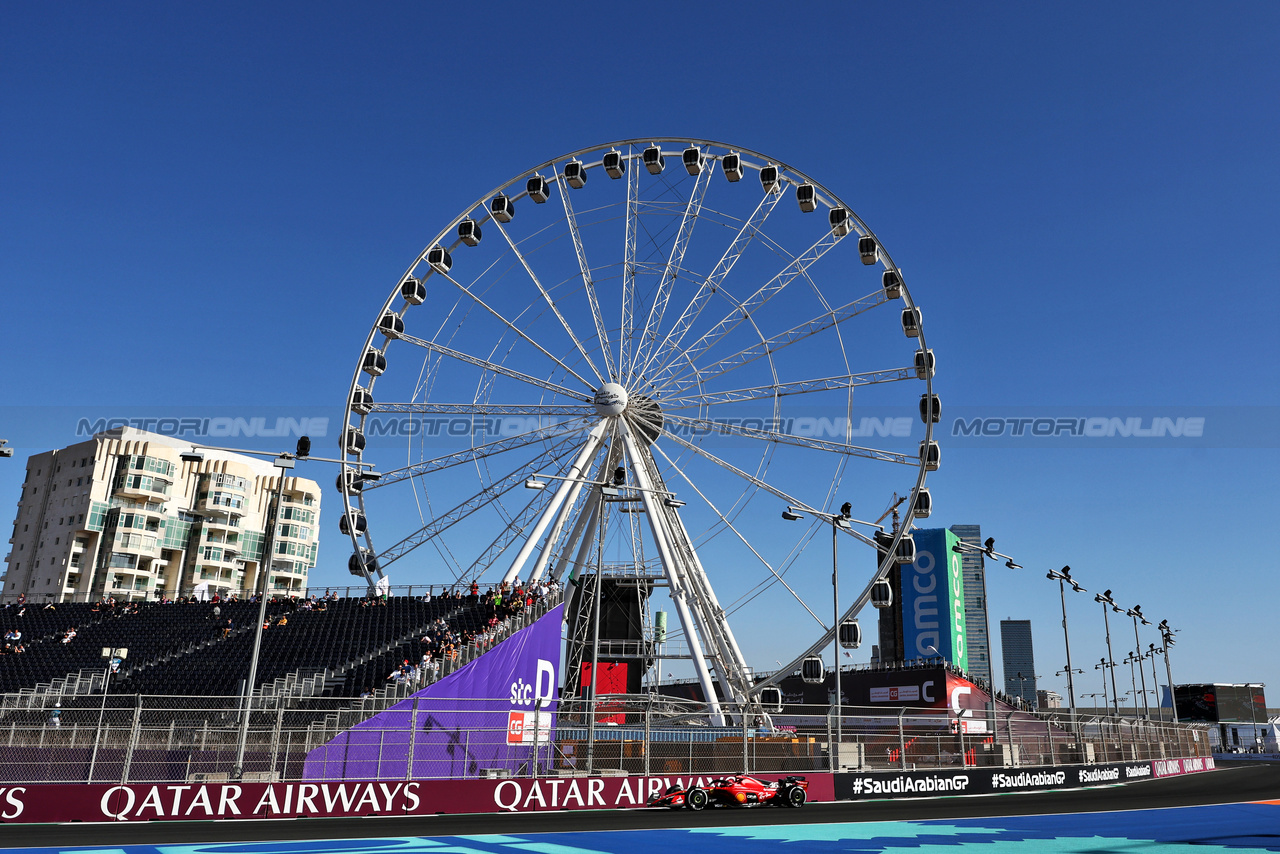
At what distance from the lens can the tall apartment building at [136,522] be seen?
77.2 meters

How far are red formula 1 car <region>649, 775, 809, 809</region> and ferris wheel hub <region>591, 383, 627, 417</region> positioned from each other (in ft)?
52.8

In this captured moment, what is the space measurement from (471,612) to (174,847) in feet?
67.9

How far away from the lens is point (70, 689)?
1195 inches

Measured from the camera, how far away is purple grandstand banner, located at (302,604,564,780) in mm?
19192

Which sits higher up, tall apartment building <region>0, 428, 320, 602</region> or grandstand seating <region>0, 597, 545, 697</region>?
tall apartment building <region>0, 428, 320, 602</region>

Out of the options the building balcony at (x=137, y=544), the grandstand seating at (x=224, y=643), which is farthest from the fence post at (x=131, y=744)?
the building balcony at (x=137, y=544)

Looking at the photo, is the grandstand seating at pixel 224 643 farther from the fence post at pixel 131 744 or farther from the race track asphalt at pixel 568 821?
the race track asphalt at pixel 568 821

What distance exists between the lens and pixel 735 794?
2039 cm

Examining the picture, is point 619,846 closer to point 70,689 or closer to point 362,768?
point 362,768

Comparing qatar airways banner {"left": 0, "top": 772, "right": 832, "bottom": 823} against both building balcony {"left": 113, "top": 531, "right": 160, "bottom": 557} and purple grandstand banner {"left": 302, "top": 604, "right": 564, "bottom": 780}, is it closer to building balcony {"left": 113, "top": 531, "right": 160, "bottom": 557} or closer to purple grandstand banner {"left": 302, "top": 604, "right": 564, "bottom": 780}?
purple grandstand banner {"left": 302, "top": 604, "right": 564, "bottom": 780}

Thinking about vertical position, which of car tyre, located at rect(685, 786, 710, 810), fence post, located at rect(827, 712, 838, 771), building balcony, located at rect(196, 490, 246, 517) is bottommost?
car tyre, located at rect(685, 786, 710, 810)

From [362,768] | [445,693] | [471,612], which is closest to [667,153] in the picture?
[471,612]

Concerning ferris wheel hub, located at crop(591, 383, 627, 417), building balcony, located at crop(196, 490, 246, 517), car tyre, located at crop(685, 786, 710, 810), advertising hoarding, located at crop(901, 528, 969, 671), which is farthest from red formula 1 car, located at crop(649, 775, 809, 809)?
building balcony, located at crop(196, 490, 246, 517)

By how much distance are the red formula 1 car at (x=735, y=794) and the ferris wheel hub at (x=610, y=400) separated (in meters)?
16.1
